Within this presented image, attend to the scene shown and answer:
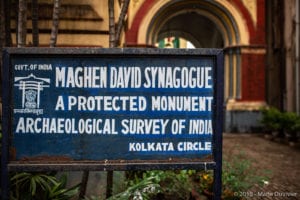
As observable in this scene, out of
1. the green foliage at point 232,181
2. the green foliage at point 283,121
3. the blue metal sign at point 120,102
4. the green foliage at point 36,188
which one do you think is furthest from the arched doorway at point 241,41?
the blue metal sign at point 120,102

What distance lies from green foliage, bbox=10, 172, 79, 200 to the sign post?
2.10 ft

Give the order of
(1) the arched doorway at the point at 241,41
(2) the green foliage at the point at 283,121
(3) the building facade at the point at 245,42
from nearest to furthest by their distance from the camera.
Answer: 1. (2) the green foliage at the point at 283,121
2. (3) the building facade at the point at 245,42
3. (1) the arched doorway at the point at 241,41

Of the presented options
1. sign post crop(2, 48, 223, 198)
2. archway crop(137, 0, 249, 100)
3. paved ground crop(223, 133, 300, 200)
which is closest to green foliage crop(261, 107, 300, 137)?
paved ground crop(223, 133, 300, 200)

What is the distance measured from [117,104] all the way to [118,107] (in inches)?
1.0

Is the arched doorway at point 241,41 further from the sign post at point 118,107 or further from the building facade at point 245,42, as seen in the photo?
the sign post at point 118,107

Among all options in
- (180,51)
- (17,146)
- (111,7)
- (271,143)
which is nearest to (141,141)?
(180,51)

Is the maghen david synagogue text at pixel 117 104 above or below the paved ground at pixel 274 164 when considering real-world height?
above

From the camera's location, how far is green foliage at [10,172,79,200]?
313 cm

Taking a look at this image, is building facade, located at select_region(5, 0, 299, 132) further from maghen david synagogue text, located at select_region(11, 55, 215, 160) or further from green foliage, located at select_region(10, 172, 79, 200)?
maghen david synagogue text, located at select_region(11, 55, 215, 160)

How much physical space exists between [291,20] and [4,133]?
46.0 ft

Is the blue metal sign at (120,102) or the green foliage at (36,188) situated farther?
the green foliage at (36,188)

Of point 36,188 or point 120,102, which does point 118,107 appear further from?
point 36,188

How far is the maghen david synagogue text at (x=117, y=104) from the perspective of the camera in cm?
265

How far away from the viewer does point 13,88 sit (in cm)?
263
